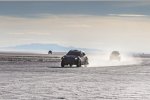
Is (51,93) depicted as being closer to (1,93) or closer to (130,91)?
(1,93)

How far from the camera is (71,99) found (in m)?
16.7

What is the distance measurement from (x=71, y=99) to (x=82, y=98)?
1.69ft

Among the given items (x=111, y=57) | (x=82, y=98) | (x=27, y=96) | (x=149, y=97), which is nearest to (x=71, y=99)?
(x=82, y=98)

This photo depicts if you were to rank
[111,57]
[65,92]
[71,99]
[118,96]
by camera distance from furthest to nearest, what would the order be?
[111,57] → [65,92] → [118,96] → [71,99]

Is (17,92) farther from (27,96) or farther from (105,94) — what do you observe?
(105,94)

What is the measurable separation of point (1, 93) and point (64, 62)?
30365 millimetres

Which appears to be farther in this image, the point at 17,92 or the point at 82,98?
the point at 17,92

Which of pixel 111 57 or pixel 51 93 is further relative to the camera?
pixel 111 57

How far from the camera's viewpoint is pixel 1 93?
1847 centimetres

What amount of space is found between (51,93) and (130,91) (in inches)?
138

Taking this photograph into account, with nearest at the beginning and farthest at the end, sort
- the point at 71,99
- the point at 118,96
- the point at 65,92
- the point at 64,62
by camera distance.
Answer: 1. the point at 71,99
2. the point at 118,96
3. the point at 65,92
4. the point at 64,62

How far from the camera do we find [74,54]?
2019 inches

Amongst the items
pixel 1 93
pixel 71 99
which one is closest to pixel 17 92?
pixel 1 93

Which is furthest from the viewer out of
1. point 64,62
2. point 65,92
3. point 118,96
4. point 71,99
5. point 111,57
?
point 111,57
